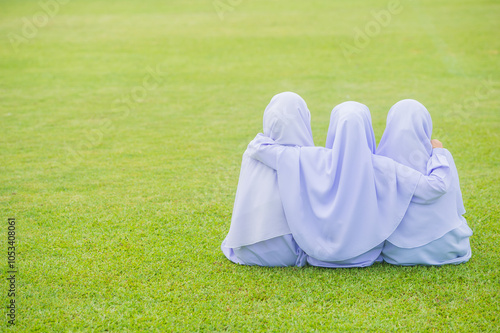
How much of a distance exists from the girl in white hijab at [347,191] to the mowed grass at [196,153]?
33 cm

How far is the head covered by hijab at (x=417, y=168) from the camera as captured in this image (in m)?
4.33

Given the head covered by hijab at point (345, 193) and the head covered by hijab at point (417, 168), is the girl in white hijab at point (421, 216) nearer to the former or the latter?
the head covered by hijab at point (417, 168)

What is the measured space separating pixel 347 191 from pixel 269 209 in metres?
0.71

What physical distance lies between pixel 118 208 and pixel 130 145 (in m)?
2.74

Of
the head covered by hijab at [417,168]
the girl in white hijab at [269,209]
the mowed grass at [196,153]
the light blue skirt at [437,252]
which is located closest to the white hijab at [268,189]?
the girl in white hijab at [269,209]

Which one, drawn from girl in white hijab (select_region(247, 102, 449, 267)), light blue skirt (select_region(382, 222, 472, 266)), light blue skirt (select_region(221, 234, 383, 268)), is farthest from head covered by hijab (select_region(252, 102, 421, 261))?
light blue skirt (select_region(382, 222, 472, 266))

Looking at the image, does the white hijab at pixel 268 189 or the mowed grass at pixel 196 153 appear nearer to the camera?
the mowed grass at pixel 196 153

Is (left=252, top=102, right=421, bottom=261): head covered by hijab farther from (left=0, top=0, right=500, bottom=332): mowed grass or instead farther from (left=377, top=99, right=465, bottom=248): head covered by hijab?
(left=0, top=0, right=500, bottom=332): mowed grass

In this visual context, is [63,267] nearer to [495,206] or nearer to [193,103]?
[495,206]

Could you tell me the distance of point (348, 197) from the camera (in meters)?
4.25

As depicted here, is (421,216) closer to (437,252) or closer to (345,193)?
(437,252)

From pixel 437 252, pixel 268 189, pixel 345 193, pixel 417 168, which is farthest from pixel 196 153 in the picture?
pixel 437 252

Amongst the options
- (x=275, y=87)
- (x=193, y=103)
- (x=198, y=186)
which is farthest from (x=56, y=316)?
(x=275, y=87)

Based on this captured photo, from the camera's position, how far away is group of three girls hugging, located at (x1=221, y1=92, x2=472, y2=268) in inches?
167
